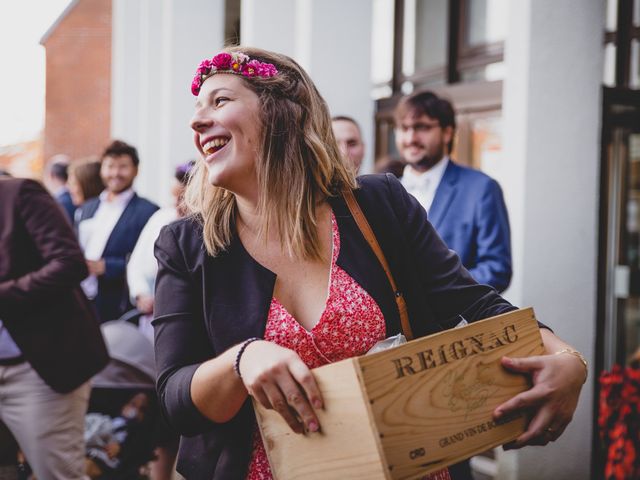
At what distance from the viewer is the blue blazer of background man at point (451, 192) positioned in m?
3.93

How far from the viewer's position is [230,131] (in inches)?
77.1

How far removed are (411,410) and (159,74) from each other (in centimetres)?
1031

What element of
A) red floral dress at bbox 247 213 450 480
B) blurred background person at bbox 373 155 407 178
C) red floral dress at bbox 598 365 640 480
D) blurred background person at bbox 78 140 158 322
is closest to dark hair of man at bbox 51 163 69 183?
blurred background person at bbox 78 140 158 322

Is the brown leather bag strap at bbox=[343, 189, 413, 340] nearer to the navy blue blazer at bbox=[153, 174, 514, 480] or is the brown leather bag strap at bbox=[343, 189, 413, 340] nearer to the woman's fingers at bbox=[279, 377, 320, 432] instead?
the navy blue blazer at bbox=[153, 174, 514, 480]

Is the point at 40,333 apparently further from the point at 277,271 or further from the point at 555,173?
the point at 555,173

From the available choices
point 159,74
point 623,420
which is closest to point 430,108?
point 623,420

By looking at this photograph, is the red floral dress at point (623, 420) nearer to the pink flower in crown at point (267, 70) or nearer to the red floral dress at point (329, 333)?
the red floral dress at point (329, 333)

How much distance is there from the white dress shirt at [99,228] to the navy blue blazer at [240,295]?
4.43 meters

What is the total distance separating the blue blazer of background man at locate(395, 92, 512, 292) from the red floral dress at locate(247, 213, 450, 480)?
81.2 inches

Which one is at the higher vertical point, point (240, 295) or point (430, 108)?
point (430, 108)

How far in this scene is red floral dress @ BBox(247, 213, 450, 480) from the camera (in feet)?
6.11

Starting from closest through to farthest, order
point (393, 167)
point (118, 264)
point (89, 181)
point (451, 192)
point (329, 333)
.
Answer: point (329, 333), point (451, 192), point (393, 167), point (118, 264), point (89, 181)

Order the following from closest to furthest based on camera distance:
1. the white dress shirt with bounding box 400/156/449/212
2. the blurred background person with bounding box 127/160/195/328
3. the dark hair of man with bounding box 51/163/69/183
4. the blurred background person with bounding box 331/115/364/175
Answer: the white dress shirt with bounding box 400/156/449/212 < the blurred background person with bounding box 331/115/364/175 < the blurred background person with bounding box 127/160/195/328 < the dark hair of man with bounding box 51/163/69/183

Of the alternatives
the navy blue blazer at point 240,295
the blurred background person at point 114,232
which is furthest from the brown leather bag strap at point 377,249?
→ the blurred background person at point 114,232
